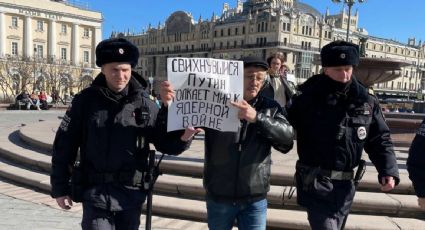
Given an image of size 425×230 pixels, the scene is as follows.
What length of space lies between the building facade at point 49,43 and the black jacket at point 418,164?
182 ft

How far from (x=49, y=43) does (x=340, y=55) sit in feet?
220

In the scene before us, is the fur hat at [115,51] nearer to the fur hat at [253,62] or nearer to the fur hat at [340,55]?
the fur hat at [253,62]

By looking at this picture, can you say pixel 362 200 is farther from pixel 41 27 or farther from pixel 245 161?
pixel 41 27

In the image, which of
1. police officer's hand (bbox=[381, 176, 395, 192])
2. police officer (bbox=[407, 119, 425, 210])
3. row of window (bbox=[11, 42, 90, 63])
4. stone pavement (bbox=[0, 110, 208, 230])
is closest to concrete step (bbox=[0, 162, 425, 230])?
stone pavement (bbox=[0, 110, 208, 230])

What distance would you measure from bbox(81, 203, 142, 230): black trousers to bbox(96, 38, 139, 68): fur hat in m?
1.06

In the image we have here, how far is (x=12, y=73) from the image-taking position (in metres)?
52.8

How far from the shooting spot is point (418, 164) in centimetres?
285

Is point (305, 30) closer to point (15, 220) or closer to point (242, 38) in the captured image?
point (242, 38)

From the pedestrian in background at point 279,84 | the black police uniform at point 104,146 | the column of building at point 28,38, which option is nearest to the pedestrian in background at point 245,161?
the black police uniform at point 104,146

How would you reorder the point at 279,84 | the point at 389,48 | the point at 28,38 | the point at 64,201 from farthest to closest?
the point at 389,48, the point at 28,38, the point at 279,84, the point at 64,201

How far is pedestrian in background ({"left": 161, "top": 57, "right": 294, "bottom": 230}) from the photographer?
3018 millimetres

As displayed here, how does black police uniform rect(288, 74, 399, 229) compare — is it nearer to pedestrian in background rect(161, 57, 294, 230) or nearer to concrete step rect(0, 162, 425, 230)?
pedestrian in background rect(161, 57, 294, 230)

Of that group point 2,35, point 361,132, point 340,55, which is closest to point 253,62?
point 340,55

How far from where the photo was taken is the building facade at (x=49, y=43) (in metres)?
55.3
